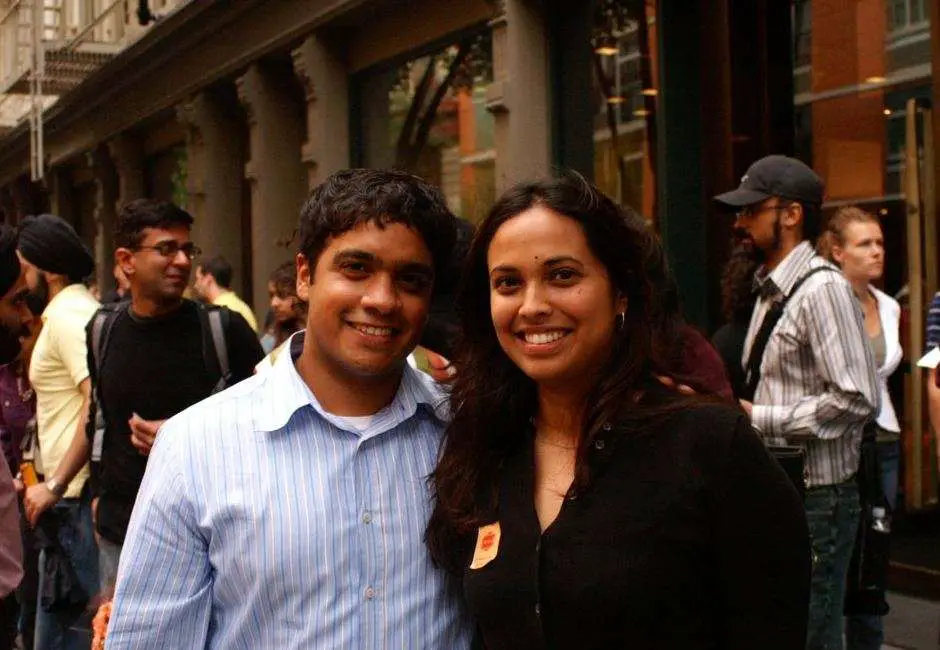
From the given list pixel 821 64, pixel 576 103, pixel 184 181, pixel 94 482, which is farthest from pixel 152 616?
pixel 184 181

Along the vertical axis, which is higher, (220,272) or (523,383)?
(220,272)

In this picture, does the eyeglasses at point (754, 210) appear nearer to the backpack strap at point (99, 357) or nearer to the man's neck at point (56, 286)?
the backpack strap at point (99, 357)

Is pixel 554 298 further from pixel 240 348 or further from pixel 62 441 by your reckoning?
pixel 62 441

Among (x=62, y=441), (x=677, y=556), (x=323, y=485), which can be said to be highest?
(x=323, y=485)

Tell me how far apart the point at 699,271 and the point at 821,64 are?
1.54 meters

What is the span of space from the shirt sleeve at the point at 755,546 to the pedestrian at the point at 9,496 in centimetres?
187

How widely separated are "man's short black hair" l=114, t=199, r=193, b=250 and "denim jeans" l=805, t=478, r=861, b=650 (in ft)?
9.16

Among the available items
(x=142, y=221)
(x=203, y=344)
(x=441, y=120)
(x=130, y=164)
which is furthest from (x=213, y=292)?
(x=130, y=164)

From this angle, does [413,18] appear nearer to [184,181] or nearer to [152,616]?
[184,181]

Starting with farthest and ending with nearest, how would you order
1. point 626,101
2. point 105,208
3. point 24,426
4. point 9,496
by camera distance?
1. point 105,208
2. point 626,101
3. point 24,426
4. point 9,496

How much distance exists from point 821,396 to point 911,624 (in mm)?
3017

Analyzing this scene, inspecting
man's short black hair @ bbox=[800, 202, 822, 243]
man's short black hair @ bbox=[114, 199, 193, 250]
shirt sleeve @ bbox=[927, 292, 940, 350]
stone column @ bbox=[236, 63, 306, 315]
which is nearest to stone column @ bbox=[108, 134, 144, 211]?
stone column @ bbox=[236, 63, 306, 315]

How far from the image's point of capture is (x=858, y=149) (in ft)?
28.3

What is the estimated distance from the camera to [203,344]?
5441 mm
